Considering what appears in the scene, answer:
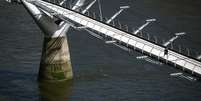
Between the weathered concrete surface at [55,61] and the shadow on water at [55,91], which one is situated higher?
the weathered concrete surface at [55,61]

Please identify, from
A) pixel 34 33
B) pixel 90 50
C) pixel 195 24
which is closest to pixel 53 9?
pixel 90 50

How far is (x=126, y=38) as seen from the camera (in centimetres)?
2930

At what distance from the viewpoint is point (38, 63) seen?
139ft

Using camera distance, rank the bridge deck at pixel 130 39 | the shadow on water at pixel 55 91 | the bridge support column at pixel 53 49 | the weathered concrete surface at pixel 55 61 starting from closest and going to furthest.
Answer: the bridge deck at pixel 130 39 < the shadow on water at pixel 55 91 < the bridge support column at pixel 53 49 < the weathered concrete surface at pixel 55 61

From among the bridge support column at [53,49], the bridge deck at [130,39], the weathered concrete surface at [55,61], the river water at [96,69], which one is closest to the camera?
the bridge deck at [130,39]

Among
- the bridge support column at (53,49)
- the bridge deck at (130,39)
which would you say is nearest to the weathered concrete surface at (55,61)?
the bridge support column at (53,49)

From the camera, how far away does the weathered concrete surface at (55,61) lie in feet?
125

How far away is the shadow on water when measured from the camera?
36156 millimetres

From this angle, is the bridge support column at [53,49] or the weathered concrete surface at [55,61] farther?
the weathered concrete surface at [55,61]

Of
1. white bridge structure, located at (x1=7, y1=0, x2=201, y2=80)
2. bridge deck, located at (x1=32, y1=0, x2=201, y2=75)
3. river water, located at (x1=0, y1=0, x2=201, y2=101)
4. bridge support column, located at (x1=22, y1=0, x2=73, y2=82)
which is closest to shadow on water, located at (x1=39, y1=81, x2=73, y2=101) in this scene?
river water, located at (x1=0, y1=0, x2=201, y2=101)

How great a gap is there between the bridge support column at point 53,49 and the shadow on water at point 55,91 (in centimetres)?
43

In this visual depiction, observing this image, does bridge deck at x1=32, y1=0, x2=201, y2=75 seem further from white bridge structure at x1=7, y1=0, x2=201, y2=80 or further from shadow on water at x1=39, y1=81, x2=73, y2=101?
shadow on water at x1=39, y1=81, x2=73, y2=101

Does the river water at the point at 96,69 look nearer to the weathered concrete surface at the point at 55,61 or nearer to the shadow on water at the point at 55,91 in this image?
the shadow on water at the point at 55,91

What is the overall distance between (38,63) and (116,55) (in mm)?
7128
